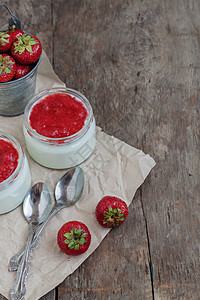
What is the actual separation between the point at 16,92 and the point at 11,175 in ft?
1.61

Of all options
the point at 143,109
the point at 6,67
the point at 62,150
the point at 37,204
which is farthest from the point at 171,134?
the point at 6,67

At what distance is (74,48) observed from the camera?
2.43 m

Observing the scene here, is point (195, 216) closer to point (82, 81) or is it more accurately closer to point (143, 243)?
point (143, 243)

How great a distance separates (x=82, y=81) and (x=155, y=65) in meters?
0.43

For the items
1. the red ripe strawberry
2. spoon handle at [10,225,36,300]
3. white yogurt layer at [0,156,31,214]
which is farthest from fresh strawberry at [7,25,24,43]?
spoon handle at [10,225,36,300]

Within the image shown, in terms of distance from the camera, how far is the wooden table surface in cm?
168

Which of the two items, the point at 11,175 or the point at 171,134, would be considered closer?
the point at 11,175

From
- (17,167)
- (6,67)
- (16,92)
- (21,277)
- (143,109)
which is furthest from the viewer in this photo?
(143,109)

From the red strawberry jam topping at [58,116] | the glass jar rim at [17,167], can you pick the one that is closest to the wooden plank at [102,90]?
the red strawberry jam topping at [58,116]

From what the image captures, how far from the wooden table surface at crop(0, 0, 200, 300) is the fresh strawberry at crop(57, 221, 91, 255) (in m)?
0.10

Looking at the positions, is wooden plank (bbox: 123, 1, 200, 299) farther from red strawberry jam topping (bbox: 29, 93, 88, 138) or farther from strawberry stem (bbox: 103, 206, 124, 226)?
red strawberry jam topping (bbox: 29, 93, 88, 138)

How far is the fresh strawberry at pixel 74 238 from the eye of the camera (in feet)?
5.37

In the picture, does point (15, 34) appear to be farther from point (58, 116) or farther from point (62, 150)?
point (62, 150)

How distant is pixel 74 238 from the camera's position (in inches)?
65.2
